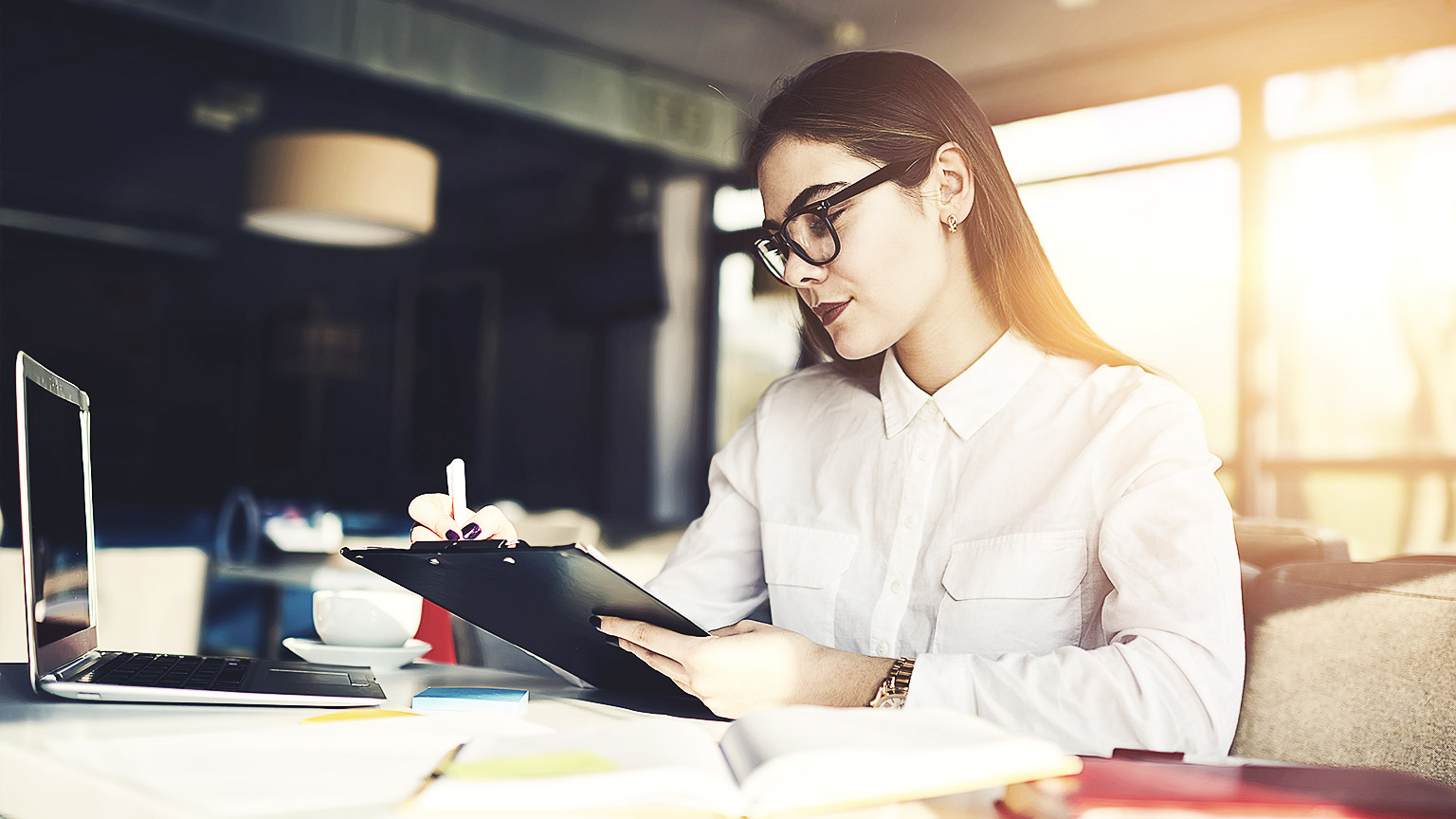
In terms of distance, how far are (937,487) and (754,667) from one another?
0.49m

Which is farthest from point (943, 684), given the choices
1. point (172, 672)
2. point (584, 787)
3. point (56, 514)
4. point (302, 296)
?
point (302, 296)

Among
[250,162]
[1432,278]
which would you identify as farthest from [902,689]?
[1432,278]

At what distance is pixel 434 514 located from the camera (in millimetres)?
1176

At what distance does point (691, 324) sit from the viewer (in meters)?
6.05

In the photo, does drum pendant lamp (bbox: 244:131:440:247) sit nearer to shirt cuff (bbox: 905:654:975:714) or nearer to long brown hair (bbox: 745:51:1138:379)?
long brown hair (bbox: 745:51:1138:379)

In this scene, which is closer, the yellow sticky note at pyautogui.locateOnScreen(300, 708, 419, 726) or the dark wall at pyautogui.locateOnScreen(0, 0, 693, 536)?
the yellow sticky note at pyautogui.locateOnScreen(300, 708, 419, 726)

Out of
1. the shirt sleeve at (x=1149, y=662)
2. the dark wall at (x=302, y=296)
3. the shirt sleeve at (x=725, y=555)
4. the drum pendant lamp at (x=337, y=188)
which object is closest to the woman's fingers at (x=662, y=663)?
the shirt sleeve at (x=1149, y=662)

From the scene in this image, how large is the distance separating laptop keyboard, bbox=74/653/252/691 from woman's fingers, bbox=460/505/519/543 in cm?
26

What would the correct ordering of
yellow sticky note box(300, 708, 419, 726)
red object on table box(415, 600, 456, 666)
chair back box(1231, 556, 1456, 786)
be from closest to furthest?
yellow sticky note box(300, 708, 419, 726) → chair back box(1231, 556, 1456, 786) → red object on table box(415, 600, 456, 666)

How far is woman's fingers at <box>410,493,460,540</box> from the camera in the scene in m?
1.17

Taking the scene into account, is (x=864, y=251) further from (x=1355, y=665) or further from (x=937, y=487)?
(x=1355, y=665)

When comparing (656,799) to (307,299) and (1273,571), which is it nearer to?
(1273,571)

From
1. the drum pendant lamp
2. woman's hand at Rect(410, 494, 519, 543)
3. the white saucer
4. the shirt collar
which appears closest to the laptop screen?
the white saucer

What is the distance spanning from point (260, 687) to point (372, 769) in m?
0.34
